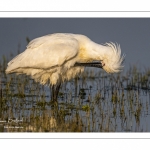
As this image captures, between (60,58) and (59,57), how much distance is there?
3 centimetres

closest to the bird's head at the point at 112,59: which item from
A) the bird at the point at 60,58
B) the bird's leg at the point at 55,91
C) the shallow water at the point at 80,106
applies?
the bird at the point at 60,58

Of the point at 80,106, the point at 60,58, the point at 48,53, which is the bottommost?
the point at 80,106

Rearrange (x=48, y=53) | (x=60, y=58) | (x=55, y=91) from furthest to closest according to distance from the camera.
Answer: (x=55, y=91), (x=48, y=53), (x=60, y=58)

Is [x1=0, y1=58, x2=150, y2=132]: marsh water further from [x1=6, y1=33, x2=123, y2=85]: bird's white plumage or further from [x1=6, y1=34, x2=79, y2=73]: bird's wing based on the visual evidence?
[x1=6, y1=34, x2=79, y2=73]: bird's wing

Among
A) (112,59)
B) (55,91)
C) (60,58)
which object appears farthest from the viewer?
(55,91)

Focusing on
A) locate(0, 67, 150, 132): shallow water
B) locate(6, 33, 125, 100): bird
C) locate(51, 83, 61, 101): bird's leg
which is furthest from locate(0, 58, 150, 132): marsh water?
locate(6, 33, 125, 100): bird

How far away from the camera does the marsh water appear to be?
11.1 metres

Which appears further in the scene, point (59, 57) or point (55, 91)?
point (55, 91)

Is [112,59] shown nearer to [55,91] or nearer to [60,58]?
[60,58]

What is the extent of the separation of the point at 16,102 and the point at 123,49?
392 cm

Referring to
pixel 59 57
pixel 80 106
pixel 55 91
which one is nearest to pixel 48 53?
pixel 59 57

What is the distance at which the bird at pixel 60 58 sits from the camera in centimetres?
1284

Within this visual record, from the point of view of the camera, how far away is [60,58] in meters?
12.7
